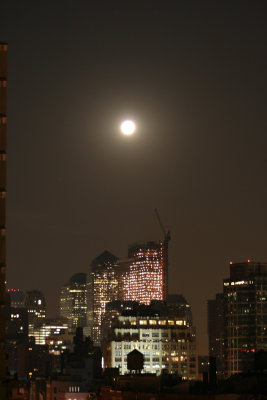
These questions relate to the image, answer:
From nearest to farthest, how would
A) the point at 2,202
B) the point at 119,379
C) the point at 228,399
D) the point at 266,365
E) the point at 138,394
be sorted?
the point at 2,202 → the point at 228,399 → the point at 138,394 → the point at 266,365 → the point at 119,379

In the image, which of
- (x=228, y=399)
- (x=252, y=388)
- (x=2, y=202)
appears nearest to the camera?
(x=2, y=202)

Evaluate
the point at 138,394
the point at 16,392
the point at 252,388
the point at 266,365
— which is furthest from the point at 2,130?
the point at 266,365

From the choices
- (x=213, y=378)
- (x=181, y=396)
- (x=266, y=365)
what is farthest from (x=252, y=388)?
(x=266, y=365)

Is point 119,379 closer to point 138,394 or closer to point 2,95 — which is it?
point 138,394

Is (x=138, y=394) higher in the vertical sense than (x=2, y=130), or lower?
lower

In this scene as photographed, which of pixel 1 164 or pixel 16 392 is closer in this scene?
pixel 1 164

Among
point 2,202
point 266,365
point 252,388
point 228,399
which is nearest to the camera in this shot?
point 2,202

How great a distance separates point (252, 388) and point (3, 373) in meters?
50.3

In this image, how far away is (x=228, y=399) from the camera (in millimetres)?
98875

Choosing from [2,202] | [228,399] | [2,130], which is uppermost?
[2,130]

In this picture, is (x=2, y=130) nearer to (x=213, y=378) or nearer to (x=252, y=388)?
(x=252, y=388)

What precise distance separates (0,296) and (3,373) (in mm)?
4311

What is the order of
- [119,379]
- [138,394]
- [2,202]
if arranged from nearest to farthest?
[2,202]
[138,394]
[119,379]

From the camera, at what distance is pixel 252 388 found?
10519cm
